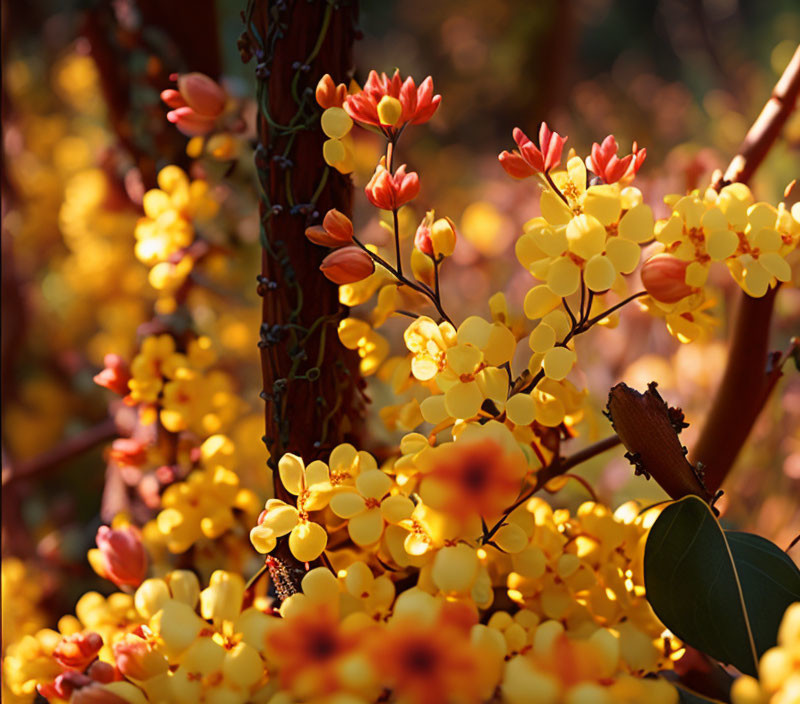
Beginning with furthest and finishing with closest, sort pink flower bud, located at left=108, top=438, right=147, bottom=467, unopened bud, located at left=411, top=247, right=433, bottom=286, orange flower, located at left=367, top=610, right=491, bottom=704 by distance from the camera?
pink flower bud, located at left=108, top=438, right=147, bottom=467, unopened bud, located at left=411, top=247, right=433, bottom=286, orange flower, located at left=367, top=610, right=491, bottom=704

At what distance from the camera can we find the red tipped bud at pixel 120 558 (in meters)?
0.31

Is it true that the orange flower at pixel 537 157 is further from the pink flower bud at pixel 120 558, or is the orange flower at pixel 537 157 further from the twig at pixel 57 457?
the twig at pixel 57 457

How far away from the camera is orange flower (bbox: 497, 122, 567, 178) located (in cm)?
25

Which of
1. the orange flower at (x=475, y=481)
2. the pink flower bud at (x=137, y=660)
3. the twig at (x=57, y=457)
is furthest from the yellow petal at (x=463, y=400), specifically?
the twig at (x=57, y=457)

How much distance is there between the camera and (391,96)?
0.83 feet

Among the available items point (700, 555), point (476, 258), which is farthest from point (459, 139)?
point (700, 555)

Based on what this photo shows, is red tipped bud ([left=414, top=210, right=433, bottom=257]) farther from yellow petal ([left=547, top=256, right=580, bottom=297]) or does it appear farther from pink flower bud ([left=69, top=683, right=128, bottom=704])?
pink flower bud ([left=69, top=683, right=128, bottom=704])

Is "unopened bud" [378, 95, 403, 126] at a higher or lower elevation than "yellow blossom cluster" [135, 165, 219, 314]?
lower

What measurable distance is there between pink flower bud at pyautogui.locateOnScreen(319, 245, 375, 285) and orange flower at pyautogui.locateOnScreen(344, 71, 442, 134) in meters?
0.05

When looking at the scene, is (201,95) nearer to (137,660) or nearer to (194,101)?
(194,101)

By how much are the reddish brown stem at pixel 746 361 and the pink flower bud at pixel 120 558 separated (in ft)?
0.82

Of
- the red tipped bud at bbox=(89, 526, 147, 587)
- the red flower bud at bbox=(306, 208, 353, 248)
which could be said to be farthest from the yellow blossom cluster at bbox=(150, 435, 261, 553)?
the red flower bud at bbox=(306, 208, 353, 248)

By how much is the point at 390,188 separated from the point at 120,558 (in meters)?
0.20

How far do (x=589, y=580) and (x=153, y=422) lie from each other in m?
0.24
